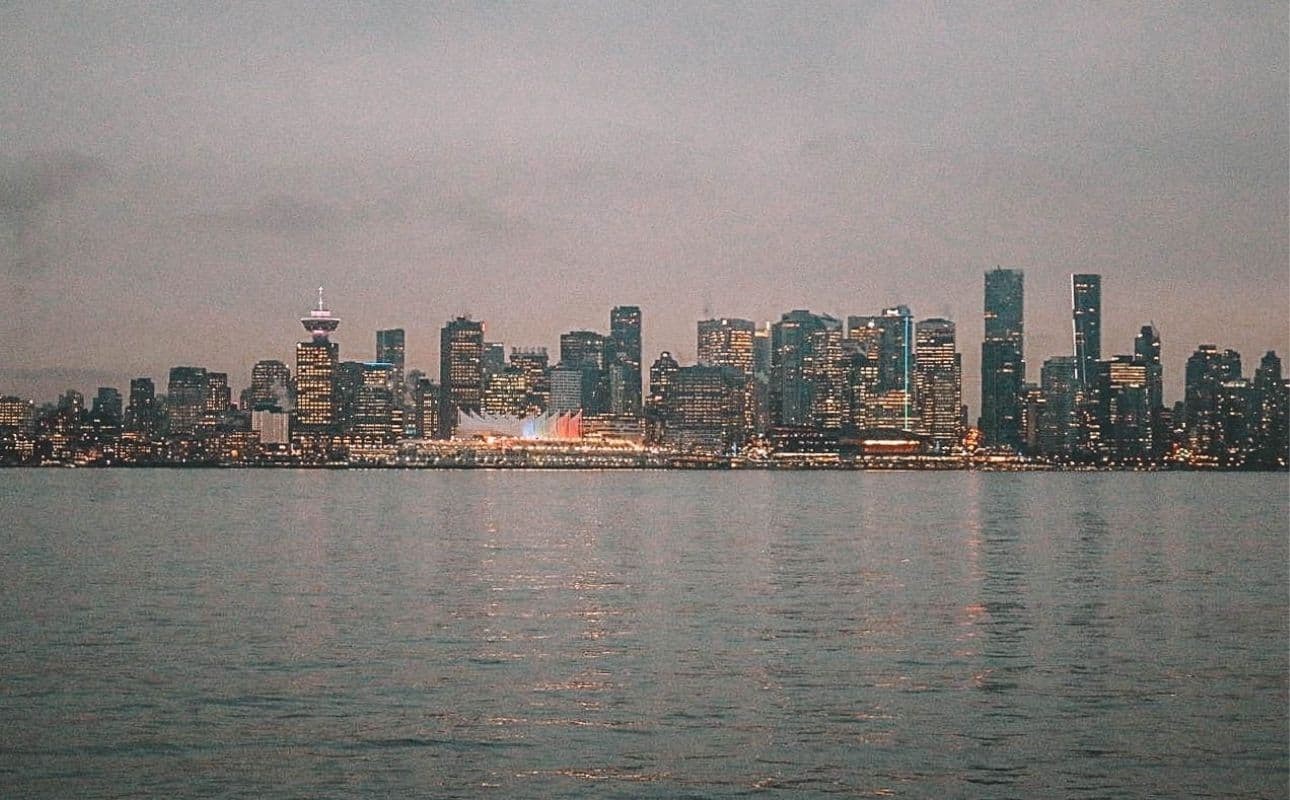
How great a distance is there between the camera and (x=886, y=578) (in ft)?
141

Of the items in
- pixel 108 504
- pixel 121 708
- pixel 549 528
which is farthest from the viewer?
pixel 108 504

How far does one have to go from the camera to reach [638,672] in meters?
25.1

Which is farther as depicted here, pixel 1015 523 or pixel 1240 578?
pixel 1015 523

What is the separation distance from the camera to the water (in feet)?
60.1

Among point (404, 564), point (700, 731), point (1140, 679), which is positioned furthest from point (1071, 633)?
point (404, 564)

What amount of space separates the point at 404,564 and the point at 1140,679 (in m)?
26.7

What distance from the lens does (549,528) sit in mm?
69250

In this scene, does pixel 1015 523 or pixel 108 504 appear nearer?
pixel 1015 523

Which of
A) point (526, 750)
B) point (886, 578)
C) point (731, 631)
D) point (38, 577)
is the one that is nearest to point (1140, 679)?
point (731, 631)

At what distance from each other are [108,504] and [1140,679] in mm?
85412

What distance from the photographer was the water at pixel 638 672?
1831 cm

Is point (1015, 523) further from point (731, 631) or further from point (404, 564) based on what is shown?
point (731, 631)

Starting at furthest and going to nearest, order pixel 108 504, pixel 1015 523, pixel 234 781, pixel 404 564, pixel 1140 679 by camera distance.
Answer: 1. pixel 108 504
2. pixel 1015 523
3. pixel 404 564
4. pixel 1140 679
5. pixel 234 781

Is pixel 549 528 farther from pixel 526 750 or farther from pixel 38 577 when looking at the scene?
pixel 526 750
